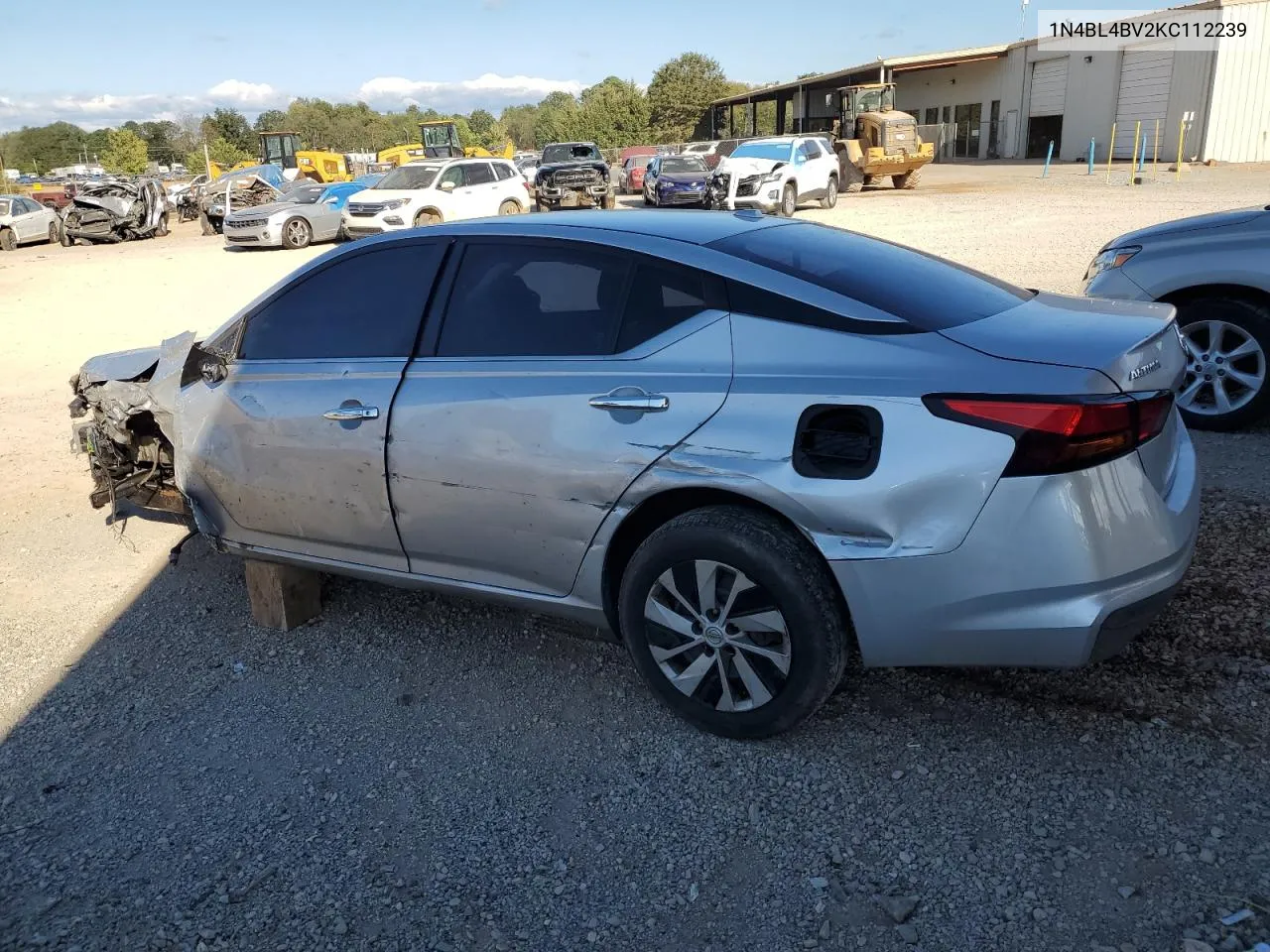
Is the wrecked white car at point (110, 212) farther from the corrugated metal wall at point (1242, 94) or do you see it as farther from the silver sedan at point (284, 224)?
the corrugated metal wall at point (1242, 94)

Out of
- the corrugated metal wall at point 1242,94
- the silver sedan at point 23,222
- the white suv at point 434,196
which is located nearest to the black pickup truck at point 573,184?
the white suv at point 434,196

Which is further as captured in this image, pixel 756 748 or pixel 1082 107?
pixel 1082 107

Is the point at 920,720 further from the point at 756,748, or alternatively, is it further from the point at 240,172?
the point at 240,172

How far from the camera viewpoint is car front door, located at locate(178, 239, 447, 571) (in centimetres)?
356

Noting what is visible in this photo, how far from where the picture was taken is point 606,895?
2.56 metres

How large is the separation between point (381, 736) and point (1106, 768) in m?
2.33

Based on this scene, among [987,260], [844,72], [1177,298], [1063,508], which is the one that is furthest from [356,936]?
[844,72]

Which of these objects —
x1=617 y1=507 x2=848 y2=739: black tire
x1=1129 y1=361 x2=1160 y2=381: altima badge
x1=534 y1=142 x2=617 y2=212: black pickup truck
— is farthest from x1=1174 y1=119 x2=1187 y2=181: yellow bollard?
x1=617 y1=507 x2=848 y2=739: black tire

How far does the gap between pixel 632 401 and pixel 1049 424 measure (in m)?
1.18

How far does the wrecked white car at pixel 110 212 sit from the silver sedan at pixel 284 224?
20.9ft

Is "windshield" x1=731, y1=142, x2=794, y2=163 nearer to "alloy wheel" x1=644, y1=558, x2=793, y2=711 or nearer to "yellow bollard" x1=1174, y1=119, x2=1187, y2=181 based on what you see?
"yellow bollard" x1=1174, y1=119, x2=1187, y2=181

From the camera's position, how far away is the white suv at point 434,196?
20.8m

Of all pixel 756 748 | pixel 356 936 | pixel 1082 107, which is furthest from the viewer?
pixel 1082 107

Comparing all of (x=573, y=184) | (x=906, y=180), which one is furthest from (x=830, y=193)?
(x=906, y=180)
